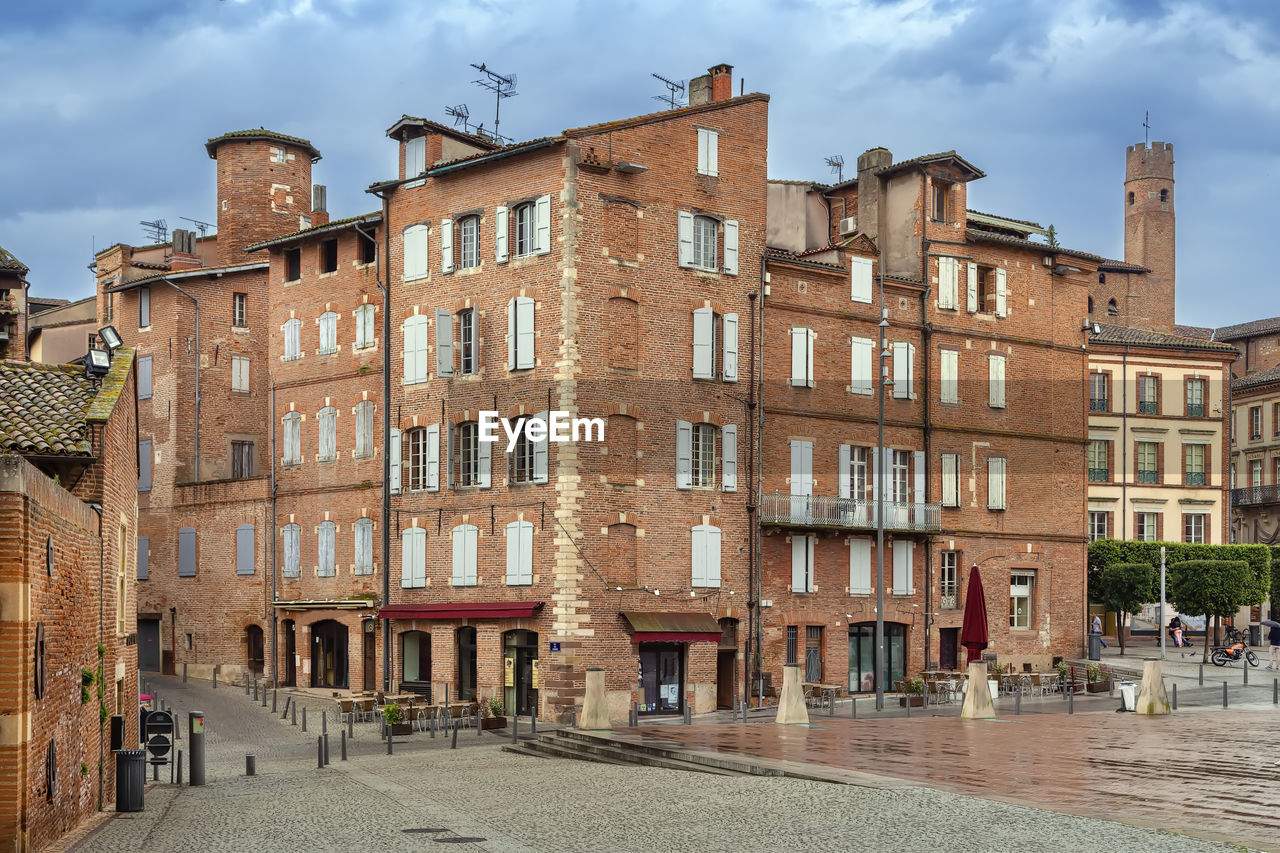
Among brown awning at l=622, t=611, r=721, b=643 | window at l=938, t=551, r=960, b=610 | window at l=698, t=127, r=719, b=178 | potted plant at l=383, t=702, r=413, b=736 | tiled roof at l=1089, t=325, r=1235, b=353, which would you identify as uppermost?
window at l=698, t=127, r=719, b=178

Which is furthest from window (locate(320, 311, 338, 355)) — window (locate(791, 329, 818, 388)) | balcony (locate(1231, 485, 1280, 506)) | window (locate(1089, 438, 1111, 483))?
balcony (locate(1231, 485, 1280, 506))

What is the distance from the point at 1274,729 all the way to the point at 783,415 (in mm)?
18560

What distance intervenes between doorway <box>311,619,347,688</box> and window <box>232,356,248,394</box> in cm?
1264

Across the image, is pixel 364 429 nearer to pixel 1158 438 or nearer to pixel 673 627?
pixel 673 627

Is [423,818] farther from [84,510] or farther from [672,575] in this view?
[672,575]

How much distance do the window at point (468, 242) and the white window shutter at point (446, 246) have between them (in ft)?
0.89

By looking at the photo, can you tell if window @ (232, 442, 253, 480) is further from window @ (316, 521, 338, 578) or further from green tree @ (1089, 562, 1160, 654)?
green tree @ (1089, 562, 1160, 654)

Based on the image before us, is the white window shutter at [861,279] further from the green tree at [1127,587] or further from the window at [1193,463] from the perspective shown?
the window at [1193,463]

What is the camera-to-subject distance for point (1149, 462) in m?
70.7

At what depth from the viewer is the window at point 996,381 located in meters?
53.5

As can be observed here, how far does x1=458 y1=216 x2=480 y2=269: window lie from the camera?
4628cm

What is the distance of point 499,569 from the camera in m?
44.6

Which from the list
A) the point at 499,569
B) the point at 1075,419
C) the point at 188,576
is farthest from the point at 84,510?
the point at 1075,419

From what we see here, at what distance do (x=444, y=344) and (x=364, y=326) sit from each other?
514 centimetres
